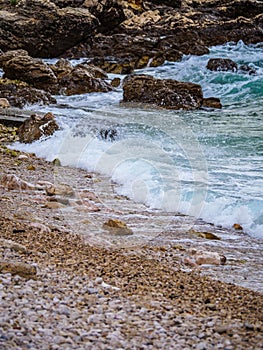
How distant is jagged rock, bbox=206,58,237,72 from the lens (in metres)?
14.5

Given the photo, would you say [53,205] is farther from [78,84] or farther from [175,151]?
[78,84]

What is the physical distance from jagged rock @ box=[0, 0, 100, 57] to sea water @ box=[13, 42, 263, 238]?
5.90 metres

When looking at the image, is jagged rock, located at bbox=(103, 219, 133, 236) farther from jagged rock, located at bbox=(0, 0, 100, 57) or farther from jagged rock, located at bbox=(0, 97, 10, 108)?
jagged rock, located at bbox=(0, 0, 100, 57)

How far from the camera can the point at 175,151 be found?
6.41 metres

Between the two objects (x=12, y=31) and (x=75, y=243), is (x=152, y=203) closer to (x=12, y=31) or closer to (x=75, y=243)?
(x=75, y=243)

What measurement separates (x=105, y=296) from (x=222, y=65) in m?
13.4

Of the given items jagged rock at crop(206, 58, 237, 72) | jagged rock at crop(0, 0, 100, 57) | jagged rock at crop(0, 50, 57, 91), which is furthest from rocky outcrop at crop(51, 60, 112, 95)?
jagged rock at crop(0, 0, 100, 57)

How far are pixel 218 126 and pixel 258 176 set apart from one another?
352cm

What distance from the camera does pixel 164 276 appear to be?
252 cm

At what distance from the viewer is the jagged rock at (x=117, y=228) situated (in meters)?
3.37

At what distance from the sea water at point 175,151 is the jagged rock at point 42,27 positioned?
590cm

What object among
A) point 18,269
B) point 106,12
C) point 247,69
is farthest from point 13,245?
point 106,12

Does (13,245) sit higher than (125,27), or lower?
lower

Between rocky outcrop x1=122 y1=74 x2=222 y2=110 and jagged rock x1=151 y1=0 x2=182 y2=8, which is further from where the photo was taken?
jagged rock x1=151 y1=0 x2=182 y2=8
